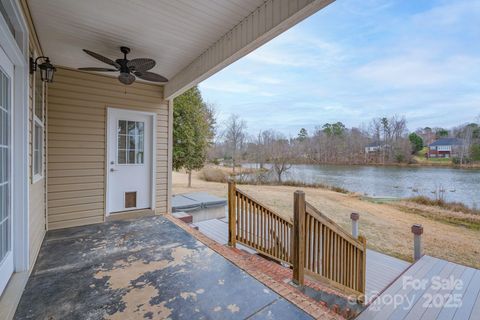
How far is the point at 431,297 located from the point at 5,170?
457cm

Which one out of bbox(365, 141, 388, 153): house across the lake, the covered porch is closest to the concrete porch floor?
the covered porch

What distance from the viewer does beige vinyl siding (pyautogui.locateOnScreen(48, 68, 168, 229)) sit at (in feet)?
10.9

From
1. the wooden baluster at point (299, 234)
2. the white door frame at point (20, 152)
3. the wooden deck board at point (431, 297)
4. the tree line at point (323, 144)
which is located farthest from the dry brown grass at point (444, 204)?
the white door frame at point (20, 152)

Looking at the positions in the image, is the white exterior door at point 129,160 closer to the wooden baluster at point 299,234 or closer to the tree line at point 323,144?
the wooden baluster at point 299,234

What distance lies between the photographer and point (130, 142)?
4.04 metres

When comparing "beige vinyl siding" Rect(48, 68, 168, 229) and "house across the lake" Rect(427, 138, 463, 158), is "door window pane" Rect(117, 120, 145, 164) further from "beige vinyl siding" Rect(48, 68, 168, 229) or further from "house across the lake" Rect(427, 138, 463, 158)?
"house across the lake" Rect(427, 138, 463, 158)

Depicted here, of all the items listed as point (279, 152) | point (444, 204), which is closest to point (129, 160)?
point (444, 204)

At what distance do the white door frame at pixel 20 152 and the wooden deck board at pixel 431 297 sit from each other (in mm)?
3351

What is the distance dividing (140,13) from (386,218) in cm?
854

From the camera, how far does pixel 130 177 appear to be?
4.01 meters

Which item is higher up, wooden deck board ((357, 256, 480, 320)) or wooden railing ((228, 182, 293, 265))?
wooden railing ((228, 182, 293, 265))

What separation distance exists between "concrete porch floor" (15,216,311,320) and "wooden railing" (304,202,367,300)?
909 mm

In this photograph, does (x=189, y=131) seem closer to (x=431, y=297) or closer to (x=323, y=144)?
(x=431, y=297)

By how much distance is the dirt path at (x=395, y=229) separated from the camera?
479 centimetres
